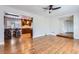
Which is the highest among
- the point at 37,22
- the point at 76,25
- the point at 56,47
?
the point at 37,22

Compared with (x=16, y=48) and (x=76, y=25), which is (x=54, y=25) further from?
(x=16, y=48)

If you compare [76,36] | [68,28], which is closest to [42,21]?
[76,36]

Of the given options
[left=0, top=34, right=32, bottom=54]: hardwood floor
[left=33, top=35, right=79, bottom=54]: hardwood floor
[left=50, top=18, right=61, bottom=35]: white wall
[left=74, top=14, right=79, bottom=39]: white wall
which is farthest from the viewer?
[left=50, top=18, right=61, bottom=35]: white wall

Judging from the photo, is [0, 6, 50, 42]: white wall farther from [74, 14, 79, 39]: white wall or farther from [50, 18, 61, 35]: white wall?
[74, 14, 79, 39]: white wall

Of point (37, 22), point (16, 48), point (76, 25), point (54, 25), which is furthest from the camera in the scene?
point (54, 25)

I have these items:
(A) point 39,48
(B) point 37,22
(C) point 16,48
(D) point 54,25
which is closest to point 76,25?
(B) point 37,22

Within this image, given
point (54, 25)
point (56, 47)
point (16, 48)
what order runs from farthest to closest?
point (54, 25) < point (56, 47) < point (16, 48)

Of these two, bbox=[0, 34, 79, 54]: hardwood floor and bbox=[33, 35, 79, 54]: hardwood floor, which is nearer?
bbox=[0, 34, 79, 54]: hardwood floor

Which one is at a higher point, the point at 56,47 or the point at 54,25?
the point at 54,25

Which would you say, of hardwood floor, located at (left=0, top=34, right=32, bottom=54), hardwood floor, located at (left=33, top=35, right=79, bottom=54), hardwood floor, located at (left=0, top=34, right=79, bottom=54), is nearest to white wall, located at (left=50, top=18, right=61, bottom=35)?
hardwood floor, located at (left=33, top=35, right=79, bottom=54)

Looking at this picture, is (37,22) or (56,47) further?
(37,22)
